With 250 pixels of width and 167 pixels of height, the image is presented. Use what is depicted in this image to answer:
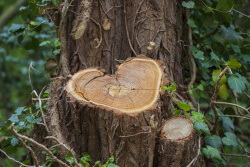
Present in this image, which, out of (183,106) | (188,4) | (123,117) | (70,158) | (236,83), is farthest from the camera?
(188,4)

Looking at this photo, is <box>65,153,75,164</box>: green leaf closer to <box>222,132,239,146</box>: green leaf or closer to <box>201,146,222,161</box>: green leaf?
<box>201,146,222,161</box>: green leaf

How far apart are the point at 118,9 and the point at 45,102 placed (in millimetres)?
912

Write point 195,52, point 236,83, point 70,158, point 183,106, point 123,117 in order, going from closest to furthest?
point 123,117, point 70,158, point 183,106, point 236,83, point 195,52

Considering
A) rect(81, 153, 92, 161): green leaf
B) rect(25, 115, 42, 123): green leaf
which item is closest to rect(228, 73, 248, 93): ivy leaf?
rect(81, 153, 92, 161): green leaf

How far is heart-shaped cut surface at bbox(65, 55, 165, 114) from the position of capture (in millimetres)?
1812

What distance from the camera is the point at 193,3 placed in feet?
7.84

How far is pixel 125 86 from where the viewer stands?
193cm

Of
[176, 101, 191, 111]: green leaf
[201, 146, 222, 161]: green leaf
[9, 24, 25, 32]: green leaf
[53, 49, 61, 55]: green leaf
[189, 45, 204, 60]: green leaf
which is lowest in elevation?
[201, 146, 222, 161]: green leaf

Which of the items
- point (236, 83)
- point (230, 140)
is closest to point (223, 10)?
point (236, 83)

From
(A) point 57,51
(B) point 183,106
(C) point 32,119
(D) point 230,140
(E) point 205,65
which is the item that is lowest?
(D) point 230,140

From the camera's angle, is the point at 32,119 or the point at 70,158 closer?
the point at 70,158

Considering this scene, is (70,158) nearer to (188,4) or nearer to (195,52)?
(195,52)

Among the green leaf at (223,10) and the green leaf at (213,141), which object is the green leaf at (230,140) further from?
the green leaf at (223,10)

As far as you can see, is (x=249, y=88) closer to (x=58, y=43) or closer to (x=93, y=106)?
(x=93, y=106)
